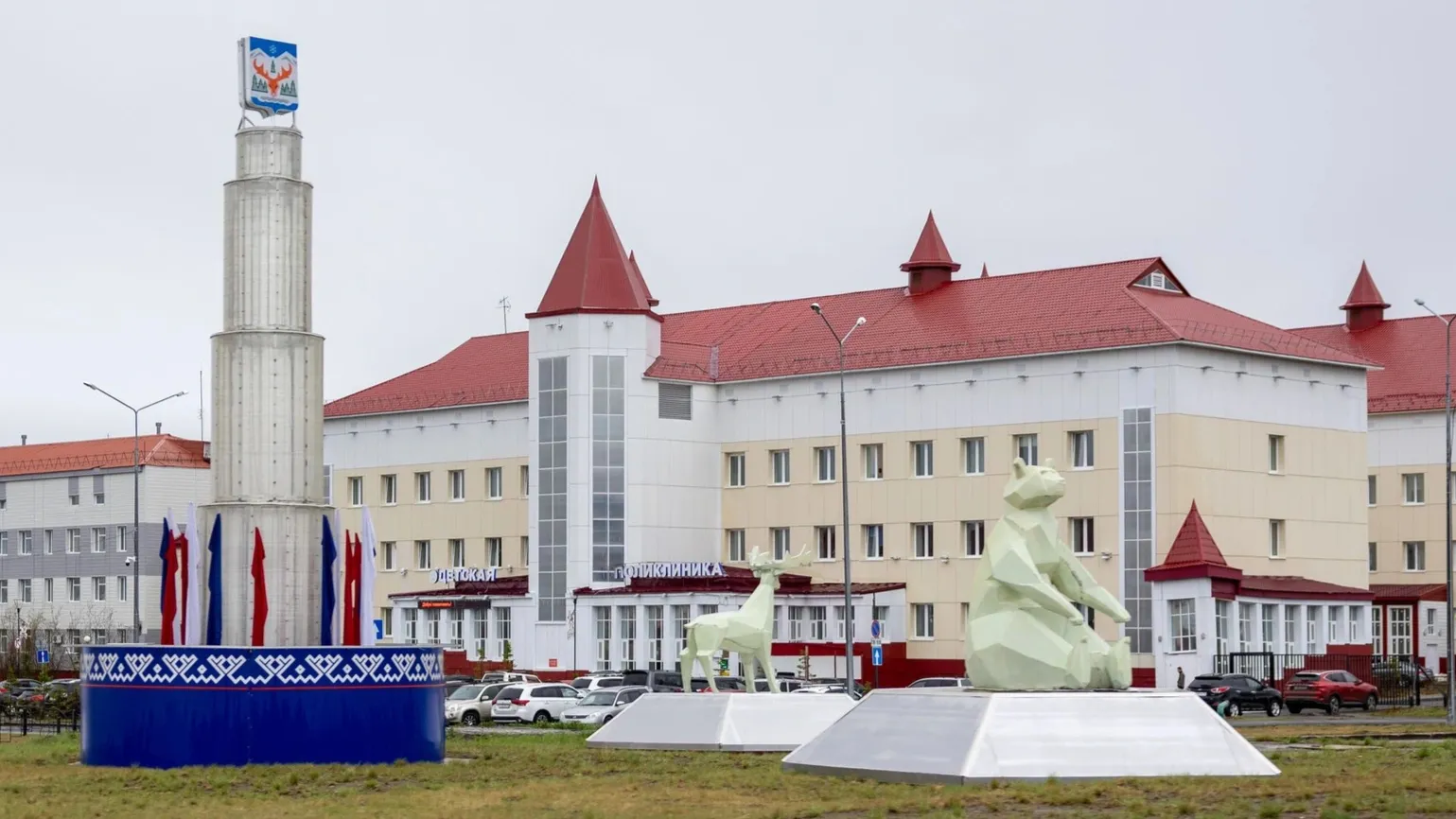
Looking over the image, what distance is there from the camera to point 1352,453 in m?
79.9

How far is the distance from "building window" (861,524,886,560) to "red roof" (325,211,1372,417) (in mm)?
5497

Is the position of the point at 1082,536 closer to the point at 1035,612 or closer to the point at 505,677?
the point at 505,677

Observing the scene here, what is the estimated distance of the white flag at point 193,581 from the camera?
35.9 meters

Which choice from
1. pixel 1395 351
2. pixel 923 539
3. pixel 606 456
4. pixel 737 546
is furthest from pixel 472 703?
pixel 1395 351

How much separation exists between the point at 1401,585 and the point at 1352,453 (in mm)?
12836

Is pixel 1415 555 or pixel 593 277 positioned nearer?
pixel 593 277

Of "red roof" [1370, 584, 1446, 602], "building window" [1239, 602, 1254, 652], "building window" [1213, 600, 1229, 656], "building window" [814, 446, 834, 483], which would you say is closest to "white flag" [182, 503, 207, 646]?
"building window" [1213, 600, 1229, 656]

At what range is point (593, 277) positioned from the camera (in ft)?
267

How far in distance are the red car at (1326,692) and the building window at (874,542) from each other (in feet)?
62.1

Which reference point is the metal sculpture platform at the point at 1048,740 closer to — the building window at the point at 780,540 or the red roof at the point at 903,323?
the red roof at the point at 903,323

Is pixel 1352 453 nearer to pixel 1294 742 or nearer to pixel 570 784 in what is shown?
pixel 1294 742

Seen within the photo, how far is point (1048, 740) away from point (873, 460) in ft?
175

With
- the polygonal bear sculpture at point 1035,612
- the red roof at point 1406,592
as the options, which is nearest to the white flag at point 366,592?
the polygonal bear sculpture at point 1035,612

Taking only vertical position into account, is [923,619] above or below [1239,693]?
above
